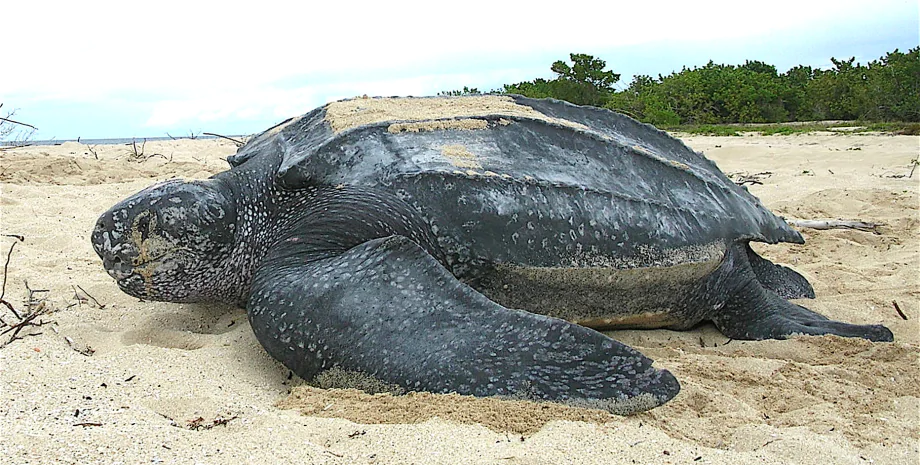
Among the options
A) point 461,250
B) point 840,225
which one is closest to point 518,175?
point 461,250

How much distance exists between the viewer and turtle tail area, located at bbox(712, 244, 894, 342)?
1887 mm

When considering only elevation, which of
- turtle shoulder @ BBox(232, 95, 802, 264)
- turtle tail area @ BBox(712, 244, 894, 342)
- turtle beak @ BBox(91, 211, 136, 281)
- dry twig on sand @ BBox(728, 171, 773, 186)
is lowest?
turtle tail area @ BBox(712, 244, 894, 342)

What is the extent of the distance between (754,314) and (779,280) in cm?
42

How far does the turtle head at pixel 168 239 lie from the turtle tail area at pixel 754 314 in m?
1.46

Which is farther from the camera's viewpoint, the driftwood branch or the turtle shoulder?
the driftwood branch

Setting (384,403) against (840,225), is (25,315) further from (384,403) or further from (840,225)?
(840,225)

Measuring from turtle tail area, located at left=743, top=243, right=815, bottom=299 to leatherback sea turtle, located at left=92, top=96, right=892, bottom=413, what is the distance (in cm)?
24

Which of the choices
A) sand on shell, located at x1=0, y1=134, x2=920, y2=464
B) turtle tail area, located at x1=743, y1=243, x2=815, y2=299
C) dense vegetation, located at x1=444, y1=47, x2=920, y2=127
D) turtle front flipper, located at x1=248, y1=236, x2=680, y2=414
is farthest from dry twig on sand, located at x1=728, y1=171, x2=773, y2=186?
dense vegetation, located at x1=444, y1=47, x2=920, y2=127

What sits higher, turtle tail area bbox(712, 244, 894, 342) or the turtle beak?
the turtle beak

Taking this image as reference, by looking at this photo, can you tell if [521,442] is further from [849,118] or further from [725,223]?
[849,118]

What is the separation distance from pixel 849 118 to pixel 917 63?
153cm

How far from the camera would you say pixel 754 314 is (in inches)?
78.8

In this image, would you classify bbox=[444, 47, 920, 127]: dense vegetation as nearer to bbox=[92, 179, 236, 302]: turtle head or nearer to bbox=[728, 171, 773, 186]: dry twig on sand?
bbox=[728, 171, 773, 186]: dry twig on sand

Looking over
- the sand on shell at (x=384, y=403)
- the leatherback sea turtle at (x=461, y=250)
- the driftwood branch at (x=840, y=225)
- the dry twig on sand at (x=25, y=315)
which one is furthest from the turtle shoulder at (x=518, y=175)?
the driftwood branch at (x=840, y=225)
